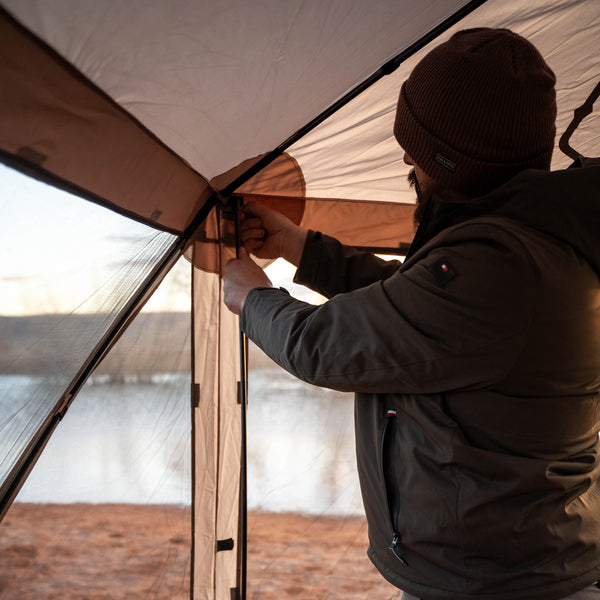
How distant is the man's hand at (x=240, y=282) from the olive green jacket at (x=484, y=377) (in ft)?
0.59

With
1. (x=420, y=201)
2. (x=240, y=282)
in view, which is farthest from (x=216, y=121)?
(x=420, y=201)

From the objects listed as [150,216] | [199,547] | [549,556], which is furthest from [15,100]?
[199,547]

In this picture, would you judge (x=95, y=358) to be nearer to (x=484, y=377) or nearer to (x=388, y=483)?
(x=388, y=483)

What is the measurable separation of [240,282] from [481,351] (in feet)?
1.71

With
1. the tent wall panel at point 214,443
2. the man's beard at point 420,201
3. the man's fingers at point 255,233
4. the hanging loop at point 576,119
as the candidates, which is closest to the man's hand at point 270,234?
the man's fingers at point 255,233

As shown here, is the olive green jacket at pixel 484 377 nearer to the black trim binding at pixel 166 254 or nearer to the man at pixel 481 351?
the man at pixel 481 351

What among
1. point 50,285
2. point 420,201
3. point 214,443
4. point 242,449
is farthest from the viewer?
point 214,443

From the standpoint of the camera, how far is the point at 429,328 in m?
1.07

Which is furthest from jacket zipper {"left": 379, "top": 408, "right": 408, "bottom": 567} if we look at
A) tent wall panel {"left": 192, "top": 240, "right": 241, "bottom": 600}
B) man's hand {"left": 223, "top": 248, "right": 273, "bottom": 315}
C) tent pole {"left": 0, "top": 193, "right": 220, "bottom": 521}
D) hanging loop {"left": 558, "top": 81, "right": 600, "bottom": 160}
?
hanging loop {"left": 558, "top": 81, "right": 600, "bottom": 160}

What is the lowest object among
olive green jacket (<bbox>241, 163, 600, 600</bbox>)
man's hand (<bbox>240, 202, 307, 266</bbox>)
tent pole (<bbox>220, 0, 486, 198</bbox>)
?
olive green jacket (<bbox>241, 163, 600, 600</bbox>)

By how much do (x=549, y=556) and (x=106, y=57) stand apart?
1070 mm

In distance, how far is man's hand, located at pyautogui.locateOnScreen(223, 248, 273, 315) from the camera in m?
1.38

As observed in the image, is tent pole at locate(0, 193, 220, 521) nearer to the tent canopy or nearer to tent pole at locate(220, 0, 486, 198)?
the tent canopy

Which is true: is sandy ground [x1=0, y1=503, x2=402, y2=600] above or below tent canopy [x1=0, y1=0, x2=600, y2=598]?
below
